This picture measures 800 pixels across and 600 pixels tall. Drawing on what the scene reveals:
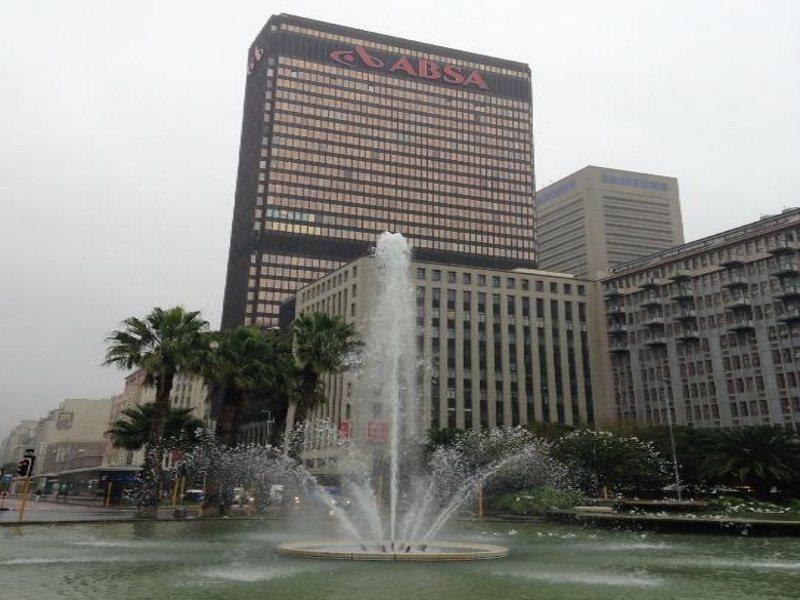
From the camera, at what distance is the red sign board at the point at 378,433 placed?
8212 cm

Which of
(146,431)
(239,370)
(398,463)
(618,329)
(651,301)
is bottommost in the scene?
(398,463)

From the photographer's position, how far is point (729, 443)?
2242 inches

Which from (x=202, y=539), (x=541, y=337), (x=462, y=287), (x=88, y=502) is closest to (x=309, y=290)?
(x=462, y=287)

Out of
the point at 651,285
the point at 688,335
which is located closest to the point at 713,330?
the point at 688,335

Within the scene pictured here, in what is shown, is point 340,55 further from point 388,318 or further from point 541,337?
point 388,318

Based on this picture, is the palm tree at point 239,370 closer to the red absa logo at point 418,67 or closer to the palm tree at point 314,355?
the palm tree at point 314,355

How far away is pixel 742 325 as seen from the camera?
97.8 m

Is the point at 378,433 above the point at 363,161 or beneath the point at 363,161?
beneath

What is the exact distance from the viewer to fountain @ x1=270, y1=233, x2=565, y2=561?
2527 cm

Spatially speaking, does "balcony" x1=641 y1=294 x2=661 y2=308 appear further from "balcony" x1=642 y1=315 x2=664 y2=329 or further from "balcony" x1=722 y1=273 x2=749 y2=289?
"balcony" x1=722 y1=273 x2=749 y2=289

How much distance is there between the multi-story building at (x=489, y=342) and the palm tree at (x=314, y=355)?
52.8 m

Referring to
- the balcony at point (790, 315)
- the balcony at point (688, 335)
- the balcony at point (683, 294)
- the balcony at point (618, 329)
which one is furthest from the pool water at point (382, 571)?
the balcony at point (618, 329)

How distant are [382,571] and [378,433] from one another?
65.0 metres

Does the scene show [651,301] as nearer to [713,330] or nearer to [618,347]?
[618,347]
